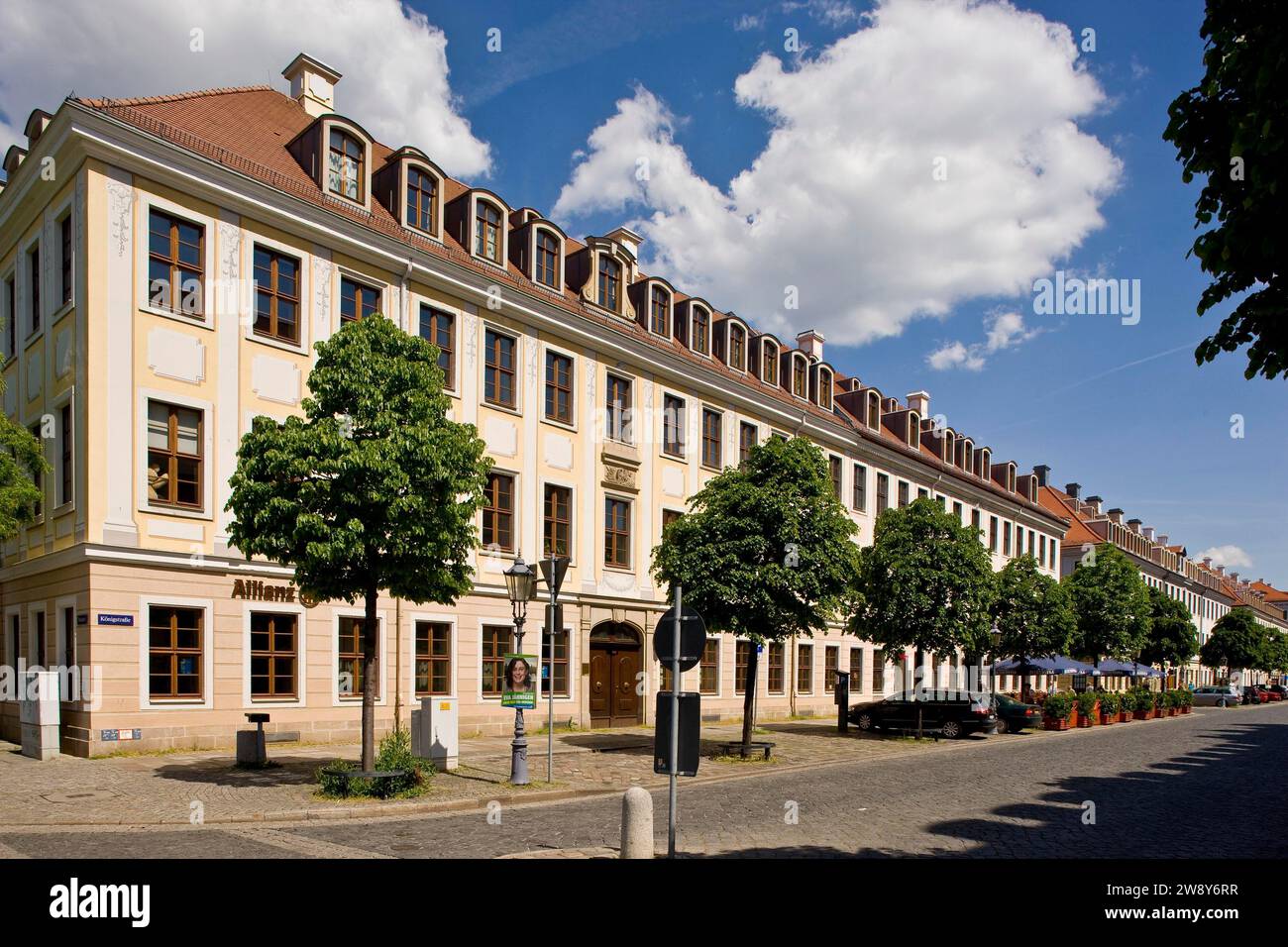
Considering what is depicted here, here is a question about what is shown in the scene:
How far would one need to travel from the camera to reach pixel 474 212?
25984 millimetres

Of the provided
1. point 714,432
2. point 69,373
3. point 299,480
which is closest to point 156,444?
point 69,373

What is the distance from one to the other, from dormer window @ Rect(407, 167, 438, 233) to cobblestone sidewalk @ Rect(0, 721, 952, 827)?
1276cm

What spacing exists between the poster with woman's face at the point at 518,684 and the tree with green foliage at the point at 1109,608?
1320 inches

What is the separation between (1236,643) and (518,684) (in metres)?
75.3

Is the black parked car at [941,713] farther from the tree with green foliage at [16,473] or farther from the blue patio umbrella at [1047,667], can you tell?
the tree with green foliage at [16,473]

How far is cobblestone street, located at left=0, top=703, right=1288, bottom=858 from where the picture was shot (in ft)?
34.1

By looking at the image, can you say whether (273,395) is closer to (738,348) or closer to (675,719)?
(675,719)

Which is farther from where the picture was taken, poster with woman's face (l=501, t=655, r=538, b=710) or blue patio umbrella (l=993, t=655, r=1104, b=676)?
blue patio umbrella (l=993, t=655, r=1104, b=676)

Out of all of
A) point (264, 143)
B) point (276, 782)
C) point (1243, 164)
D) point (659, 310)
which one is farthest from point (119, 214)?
point (1243, 164)

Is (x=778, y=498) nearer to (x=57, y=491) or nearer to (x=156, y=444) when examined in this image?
(x=156, y=444)

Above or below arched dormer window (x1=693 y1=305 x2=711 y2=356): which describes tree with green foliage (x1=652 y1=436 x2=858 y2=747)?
below

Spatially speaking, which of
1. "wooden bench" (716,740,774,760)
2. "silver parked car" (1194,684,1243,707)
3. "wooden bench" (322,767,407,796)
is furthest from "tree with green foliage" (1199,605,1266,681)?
"wooden bench" (322,767,407,796)

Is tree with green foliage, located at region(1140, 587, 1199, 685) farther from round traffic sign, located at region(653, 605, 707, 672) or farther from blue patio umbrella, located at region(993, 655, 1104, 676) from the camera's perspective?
round traffic sign, located at region(653, 605, 707, 672)

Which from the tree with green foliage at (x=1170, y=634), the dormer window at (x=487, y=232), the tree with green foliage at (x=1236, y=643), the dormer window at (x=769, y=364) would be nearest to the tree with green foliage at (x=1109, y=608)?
the tree with green foliage at (x=1170, y=634)
